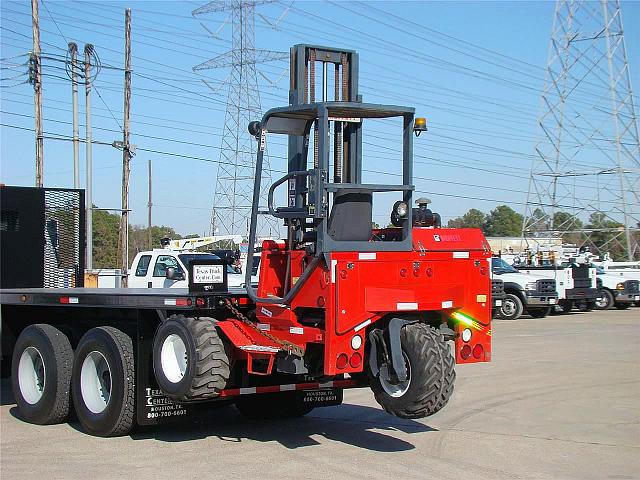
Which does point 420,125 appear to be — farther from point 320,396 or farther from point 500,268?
point 500,268

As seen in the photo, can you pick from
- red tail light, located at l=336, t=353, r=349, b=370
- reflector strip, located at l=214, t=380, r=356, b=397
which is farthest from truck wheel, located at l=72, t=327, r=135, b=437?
red tail light, located at l=336, t=353, r=349, b=370

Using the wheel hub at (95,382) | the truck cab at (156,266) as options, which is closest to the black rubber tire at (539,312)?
the truck cab at (156,266)

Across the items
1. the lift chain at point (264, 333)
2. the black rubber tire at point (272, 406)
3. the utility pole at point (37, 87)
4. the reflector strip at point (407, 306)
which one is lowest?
the black rubber tire at point (272, 406)

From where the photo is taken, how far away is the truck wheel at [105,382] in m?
8.87

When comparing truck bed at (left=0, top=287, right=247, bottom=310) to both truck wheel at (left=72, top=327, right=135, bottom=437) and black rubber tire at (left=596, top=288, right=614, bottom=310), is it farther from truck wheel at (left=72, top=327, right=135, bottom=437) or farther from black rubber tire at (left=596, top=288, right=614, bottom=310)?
black rubber tire at (left=596, top=288, right=614, bottom=310)

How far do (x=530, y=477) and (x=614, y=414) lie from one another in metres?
3.59

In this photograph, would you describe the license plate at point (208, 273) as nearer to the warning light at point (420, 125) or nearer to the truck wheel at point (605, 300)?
the warning light at point (420, 125)

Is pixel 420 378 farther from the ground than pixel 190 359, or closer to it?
closer to it

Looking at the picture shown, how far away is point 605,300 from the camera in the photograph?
3369 cm

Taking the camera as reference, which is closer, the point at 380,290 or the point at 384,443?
the point at 380,290

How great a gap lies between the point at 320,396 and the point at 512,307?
19.7m

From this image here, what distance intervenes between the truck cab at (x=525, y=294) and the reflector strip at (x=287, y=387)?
20.4 m

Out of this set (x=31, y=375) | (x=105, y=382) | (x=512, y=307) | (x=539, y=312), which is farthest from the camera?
(x=539, y=312)

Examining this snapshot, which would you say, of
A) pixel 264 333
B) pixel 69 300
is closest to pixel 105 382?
pixel 69 300
